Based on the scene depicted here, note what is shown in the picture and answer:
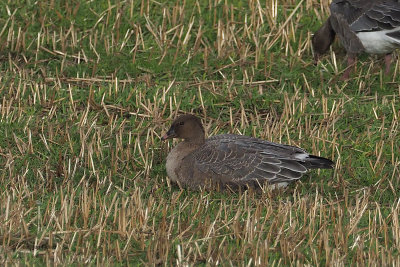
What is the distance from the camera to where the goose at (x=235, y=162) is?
7844 mm

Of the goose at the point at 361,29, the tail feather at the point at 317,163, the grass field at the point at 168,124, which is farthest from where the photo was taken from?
Result: the goose at the point at 361,29

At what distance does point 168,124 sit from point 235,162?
1.40m

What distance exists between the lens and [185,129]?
8.22 m

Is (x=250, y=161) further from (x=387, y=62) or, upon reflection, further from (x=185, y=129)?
(x=387, y=62)

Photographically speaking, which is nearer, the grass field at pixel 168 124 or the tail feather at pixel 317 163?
the grass field at pixel 168 124

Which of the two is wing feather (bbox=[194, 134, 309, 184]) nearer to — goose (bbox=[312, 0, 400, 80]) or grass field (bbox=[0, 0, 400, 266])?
grass field (bbox=[0, 0, 400, 266])

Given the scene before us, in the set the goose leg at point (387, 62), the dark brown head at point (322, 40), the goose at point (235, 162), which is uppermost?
the dark brown head at point (322, 40)

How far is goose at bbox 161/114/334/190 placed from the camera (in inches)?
309

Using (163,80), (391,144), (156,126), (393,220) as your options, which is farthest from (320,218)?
(163,80)

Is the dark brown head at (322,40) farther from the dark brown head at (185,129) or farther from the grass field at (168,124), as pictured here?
the dark brown head at (185,129)

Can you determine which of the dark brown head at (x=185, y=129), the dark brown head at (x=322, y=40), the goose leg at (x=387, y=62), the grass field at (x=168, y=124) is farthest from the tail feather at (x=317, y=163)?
the dark brown head at (x=322, y=40)

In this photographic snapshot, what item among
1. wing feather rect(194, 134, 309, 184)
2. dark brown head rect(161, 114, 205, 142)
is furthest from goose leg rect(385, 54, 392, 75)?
dark brown head rect(161, 114, 205, 142)

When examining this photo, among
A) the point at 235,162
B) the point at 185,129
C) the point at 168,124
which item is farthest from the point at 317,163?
the point at 168,124

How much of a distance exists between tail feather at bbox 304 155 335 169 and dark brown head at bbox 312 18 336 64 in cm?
300
